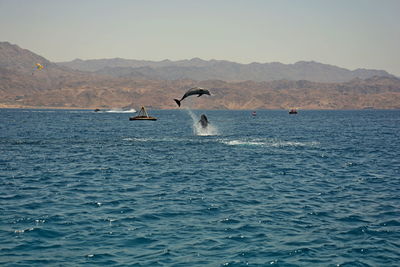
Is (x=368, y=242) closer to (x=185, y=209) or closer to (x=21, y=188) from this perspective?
(x=185, y=209)

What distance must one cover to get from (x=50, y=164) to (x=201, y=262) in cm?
2736

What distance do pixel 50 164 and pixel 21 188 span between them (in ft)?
37.1

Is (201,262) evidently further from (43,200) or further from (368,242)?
(43,200)

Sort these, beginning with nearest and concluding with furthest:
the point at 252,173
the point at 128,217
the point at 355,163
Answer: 1. the point at 128,217
2. the point at 252,173
3. the point at 355,163

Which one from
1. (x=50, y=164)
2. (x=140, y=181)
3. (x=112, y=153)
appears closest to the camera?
(x=140, y=181)

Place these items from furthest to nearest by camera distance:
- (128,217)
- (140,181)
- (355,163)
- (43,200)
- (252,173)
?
(355,163) < (252,173) < (140,181) < (43,200) < (128,217)

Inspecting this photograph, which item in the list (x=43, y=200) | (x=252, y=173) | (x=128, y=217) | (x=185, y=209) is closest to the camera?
(x=128, y=217)

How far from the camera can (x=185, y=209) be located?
22438mm

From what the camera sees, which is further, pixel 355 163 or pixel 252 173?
pixel 355 163

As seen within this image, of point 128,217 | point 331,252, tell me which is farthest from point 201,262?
point 128,217

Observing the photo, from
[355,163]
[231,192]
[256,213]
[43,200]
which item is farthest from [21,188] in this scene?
[355,163]

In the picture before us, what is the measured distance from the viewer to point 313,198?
2545 centimetres

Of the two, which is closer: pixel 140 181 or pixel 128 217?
pixel 128 217

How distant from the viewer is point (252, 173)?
114 feet
